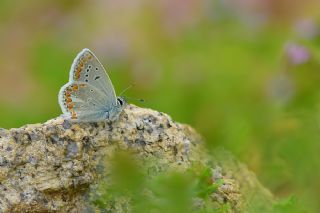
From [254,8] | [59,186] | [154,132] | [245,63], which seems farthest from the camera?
[254,8]

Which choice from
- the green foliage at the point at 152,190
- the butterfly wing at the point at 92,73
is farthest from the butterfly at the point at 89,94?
the green foliage at the point at 152,190

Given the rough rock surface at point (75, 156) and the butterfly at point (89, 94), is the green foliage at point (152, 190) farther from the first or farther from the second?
the butterfly at point (89, 94)

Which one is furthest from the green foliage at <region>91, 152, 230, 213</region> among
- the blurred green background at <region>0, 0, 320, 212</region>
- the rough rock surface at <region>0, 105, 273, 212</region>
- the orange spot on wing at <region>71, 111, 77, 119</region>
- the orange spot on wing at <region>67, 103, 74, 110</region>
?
the blurred green background at <region>0, 0, 320, 212</region>

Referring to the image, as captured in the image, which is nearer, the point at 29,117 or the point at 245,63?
the point at 29,117

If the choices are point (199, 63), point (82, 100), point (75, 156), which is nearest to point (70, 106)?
point (82, 100)

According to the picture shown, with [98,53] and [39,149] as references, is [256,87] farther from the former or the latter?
[39,149]

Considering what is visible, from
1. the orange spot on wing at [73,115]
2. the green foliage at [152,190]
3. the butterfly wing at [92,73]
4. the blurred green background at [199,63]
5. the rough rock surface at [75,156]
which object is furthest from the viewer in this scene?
the blurred green background at [199,63]

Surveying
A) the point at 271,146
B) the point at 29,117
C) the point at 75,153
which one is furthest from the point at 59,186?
the point at 29,117
